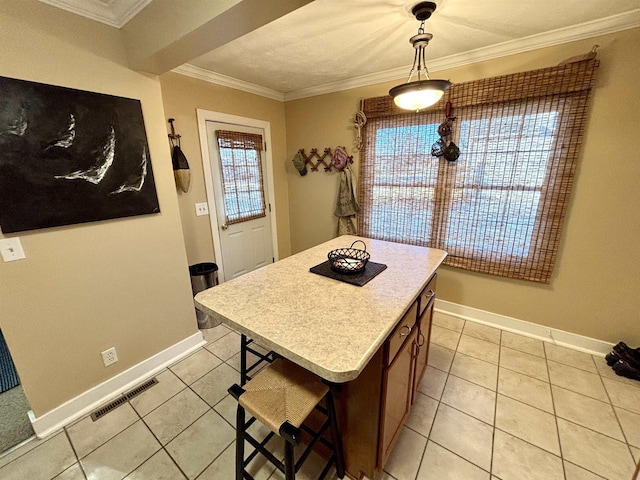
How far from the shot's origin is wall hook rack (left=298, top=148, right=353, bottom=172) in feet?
10.2

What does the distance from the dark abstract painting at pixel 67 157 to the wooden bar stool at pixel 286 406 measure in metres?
1.42

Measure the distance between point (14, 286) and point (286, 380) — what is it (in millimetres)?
1559

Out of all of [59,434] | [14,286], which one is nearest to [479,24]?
[14,286]

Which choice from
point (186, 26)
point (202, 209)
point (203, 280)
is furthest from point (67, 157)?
→ point (203, 280)

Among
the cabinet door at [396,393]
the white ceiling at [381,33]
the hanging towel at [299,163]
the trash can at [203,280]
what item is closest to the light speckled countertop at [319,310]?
the cabinet door at [396,393]

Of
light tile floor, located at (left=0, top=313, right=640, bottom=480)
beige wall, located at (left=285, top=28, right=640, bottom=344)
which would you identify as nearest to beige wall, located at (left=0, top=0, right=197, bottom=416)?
light tile floor, located at (left=0, top=313, right=640, bottom=480)

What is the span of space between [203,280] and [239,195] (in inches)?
42.2

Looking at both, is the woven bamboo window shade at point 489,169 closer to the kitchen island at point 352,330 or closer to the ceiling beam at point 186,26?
the kitchen island at point 352,330

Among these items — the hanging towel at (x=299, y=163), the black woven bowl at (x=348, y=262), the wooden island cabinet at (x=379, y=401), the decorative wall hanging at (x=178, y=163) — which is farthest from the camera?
the hanging towel at (x=299, y=163)

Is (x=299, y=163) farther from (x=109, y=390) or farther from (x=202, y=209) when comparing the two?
(x=109, y=390)

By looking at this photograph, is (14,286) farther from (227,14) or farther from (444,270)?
(444,270)

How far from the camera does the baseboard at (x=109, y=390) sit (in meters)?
1.56

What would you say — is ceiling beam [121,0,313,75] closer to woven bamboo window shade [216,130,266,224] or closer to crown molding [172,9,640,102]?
crown molding [172,9,640,102]

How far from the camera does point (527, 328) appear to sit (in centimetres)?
236
